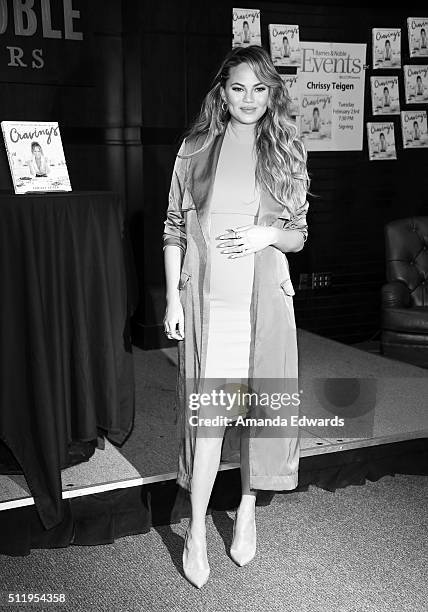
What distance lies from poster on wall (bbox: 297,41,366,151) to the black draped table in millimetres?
3042

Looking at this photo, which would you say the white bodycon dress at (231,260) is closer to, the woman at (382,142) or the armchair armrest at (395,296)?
the armchair armrest at (395,296)

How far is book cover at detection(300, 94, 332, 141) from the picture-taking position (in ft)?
18.7

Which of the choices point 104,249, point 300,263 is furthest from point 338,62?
point 104,249

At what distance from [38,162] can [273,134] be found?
42.7 inches

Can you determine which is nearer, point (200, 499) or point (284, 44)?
point (200, 499)

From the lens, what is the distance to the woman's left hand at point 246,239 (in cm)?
229

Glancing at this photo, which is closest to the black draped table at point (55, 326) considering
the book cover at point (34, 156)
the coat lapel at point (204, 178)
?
the book cover at point (34, 156)

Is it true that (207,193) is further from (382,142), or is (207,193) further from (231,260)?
(382,142)

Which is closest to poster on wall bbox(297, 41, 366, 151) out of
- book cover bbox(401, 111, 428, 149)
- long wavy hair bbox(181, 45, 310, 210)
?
book cover bbox(401, 111, 428, 149)

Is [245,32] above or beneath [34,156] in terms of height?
above

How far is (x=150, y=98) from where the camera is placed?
16.7 feet

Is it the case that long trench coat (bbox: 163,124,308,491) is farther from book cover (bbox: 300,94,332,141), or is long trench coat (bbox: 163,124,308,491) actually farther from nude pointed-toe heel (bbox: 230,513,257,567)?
book cover (bbox: 300,94,332,141)

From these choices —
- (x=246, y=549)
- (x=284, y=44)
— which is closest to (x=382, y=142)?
(x=284, y=44)

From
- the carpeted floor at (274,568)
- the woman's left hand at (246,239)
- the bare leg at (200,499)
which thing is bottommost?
the carpeted floor at (274,568)
